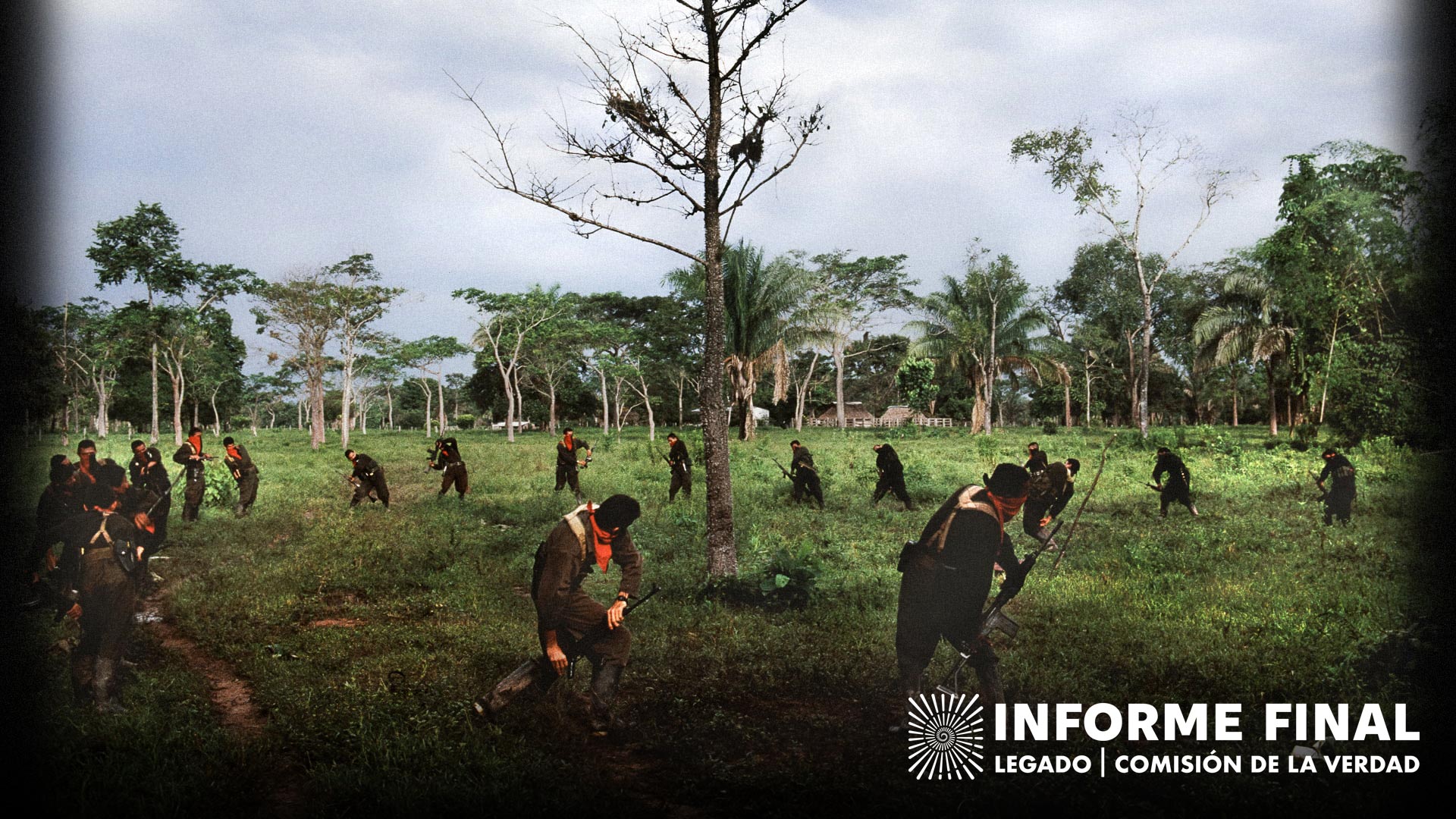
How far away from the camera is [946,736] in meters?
5.40

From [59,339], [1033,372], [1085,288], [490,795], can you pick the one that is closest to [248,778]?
[490,795]

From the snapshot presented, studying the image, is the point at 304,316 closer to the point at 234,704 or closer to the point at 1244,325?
the point at 234,704

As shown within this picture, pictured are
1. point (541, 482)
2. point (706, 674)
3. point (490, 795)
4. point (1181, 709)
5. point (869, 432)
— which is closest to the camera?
point (490, 795)

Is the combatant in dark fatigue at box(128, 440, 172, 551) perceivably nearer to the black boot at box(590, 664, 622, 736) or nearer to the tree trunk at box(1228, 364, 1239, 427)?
the black boot at box(590, 664, 622, 736)

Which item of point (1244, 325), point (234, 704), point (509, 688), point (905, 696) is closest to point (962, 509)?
point (905, 696)

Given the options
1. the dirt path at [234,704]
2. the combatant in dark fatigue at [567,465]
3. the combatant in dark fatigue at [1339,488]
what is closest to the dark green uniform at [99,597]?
the dirt path at [234,704]

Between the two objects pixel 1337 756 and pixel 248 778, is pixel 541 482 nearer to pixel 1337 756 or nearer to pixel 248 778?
pixel 248 778

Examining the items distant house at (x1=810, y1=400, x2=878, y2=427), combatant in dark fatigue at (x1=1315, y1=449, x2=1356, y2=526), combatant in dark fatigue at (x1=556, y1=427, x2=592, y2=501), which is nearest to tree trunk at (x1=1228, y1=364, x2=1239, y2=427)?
combatant in dark fatigue at (x1=1315, y1=449, x2=1356, y2=526)

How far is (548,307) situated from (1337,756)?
20016 mm

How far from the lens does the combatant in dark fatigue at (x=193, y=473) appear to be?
11414mm

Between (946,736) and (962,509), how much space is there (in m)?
1.80

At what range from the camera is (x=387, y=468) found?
16.6m

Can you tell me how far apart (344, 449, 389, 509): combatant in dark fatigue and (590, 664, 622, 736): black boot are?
969 cm

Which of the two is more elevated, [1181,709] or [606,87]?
[606,87]
